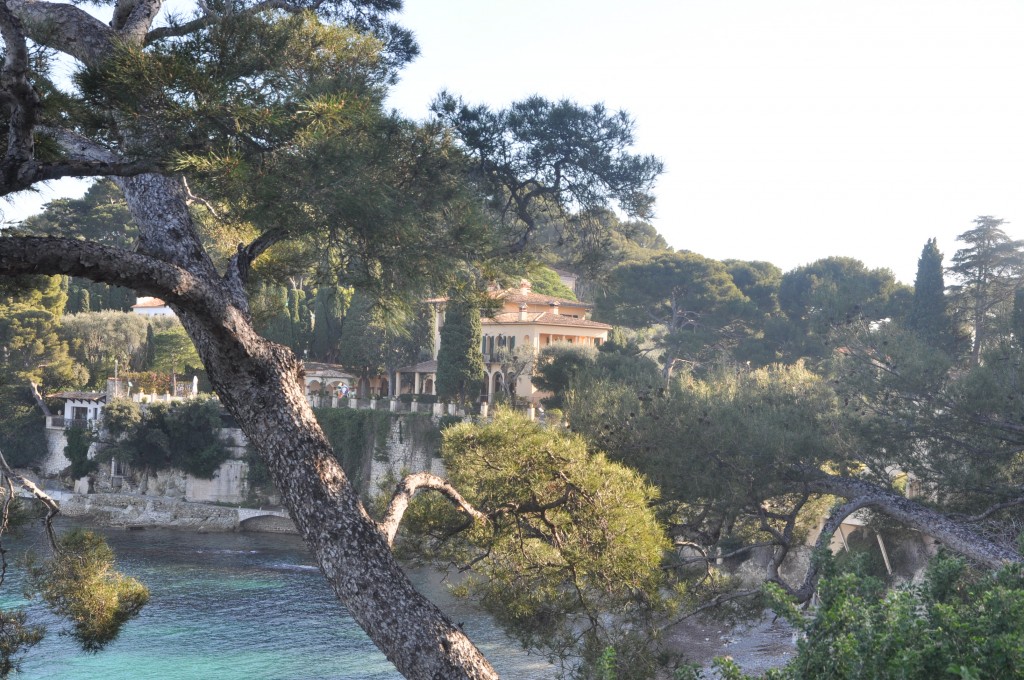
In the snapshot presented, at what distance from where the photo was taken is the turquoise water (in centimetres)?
1628

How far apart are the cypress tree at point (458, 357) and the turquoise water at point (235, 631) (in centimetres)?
710

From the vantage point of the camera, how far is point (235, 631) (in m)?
18.9

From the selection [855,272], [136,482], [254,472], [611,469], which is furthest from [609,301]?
[611,469]

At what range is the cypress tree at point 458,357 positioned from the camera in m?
29.3

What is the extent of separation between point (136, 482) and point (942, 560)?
32.2 metres

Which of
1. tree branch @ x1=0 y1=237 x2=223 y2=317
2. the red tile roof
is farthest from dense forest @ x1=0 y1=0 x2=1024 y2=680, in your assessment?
the red tile roof

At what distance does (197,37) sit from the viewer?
176 inches

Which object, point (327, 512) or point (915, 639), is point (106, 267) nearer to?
point (327, 512)

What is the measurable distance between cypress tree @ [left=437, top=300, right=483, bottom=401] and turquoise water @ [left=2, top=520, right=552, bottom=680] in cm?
710

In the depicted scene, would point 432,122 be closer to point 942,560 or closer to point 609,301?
point 942,560

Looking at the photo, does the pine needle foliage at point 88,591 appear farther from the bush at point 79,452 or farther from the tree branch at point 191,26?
the bush at point 79,452

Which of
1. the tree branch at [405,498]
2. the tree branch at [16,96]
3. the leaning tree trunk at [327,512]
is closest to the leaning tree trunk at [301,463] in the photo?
the leaning tree trunk at [327,512]

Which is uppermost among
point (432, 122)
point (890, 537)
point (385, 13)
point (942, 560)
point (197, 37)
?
point (385, 13)

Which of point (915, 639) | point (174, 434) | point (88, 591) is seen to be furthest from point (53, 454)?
point (915, 639)
